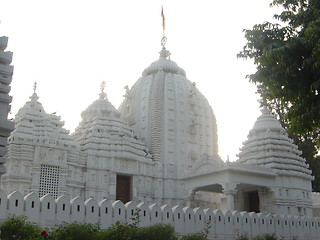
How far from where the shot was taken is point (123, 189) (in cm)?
3300

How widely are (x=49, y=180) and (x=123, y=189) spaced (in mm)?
6046

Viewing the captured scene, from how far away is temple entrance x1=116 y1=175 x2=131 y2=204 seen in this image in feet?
107

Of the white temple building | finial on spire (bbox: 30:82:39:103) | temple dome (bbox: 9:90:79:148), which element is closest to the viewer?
the white temple building

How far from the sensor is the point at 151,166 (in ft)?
114

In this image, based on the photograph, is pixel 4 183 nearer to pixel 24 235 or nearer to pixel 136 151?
pixel 136 151

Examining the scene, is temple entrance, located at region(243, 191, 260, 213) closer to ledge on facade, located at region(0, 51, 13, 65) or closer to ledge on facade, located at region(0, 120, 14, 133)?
ledge on facade, located at region(0, 120, 14, 133)

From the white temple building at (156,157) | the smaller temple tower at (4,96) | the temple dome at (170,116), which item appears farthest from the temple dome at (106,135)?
the smaller temple tower at (4,96)

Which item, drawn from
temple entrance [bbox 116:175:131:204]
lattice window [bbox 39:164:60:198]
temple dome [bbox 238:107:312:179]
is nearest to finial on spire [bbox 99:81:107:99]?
temple entrance [bbox 116:175:131:204]

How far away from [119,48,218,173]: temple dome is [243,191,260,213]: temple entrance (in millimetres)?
5389

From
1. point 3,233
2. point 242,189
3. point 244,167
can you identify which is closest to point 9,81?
point 3,233

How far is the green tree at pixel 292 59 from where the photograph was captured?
1670cm

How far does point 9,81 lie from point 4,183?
1448 centimetres

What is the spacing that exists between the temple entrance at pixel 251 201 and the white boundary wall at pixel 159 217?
15.6ft

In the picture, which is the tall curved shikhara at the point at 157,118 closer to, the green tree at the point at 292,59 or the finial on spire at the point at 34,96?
the finial on spire at the point at 34,96
